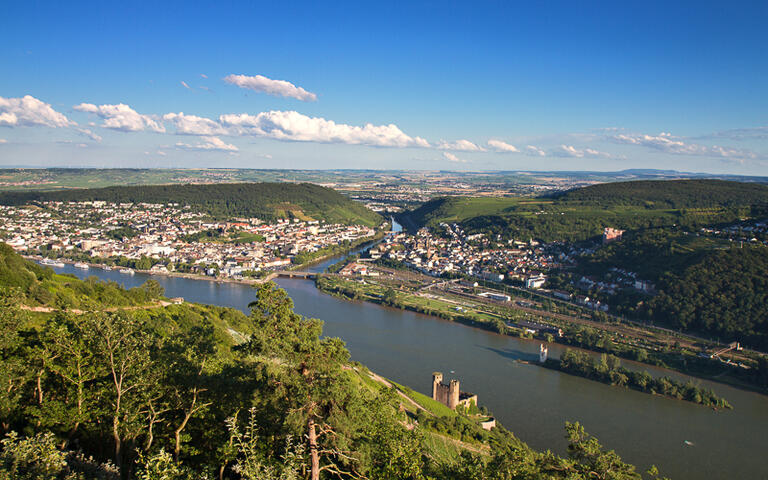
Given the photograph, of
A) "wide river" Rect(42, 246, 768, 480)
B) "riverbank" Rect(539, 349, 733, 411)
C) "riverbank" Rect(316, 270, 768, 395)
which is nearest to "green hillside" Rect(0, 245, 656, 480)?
"wide river" Rect(42, 246, 768, 480)

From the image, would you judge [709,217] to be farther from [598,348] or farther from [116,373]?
[116,373]

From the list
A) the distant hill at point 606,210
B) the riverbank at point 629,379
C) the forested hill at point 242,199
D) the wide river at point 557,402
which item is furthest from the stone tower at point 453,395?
the forested hill at point 242,199

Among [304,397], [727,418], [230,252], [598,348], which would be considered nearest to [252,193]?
[230,252]

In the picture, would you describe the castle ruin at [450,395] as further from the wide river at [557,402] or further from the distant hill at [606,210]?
the distant hill at [606,210]

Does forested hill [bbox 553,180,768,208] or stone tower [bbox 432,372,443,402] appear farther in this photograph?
forested hill [bbox 553,180,768,208]

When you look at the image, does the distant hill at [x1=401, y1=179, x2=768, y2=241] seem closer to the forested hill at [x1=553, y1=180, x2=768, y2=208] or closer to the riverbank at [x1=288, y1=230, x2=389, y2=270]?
the forested hill at [x1=553, y1=180, x2=768, y2=208]

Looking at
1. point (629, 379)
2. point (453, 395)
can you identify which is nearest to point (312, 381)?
point (453, 395)

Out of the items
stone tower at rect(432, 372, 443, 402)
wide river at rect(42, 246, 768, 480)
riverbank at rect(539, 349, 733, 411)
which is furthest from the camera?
riverbank at rect(539, 349, 733, 411)

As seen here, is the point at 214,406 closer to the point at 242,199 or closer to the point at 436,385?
the point at 436,385
